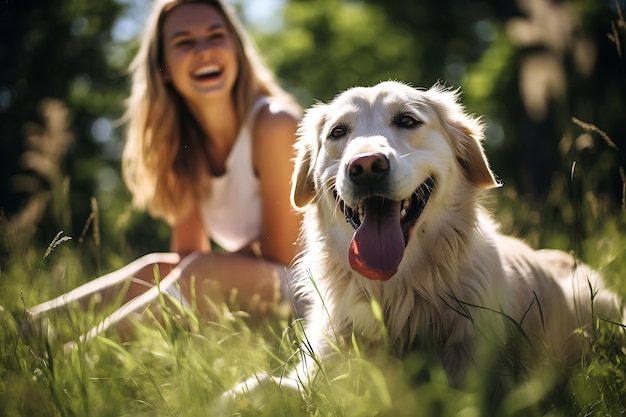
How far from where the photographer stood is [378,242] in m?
2.47

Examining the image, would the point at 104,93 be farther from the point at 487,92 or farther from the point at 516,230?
the point at 516,230

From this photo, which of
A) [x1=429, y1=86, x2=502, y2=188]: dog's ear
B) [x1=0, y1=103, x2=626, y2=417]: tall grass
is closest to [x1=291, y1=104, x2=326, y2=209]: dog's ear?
[x1=429, y1=86, x2=502, y2=188]: dog's ear

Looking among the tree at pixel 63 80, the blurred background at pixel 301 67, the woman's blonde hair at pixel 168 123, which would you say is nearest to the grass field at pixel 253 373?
the woman's blonde hair at pixel 168 123

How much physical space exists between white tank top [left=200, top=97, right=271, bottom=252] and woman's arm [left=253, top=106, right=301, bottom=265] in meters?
0.13

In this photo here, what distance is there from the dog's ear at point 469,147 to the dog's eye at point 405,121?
197mm

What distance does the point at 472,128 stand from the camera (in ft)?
9.44

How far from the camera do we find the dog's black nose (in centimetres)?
236

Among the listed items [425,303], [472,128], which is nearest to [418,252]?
[425,303]

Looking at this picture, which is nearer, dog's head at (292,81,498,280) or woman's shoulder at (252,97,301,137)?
dog's head at (292,81,498,280)

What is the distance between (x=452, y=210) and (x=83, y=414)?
5.27ft

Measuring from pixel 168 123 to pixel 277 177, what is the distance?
890 millimetres

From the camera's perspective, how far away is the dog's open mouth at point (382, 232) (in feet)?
7.98

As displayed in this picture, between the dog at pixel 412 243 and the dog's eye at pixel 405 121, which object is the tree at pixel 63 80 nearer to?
the dog at pixel 412 243

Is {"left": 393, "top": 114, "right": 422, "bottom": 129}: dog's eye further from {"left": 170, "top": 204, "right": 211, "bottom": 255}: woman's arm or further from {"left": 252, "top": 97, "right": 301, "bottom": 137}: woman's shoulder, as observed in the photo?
{"left": 170, "top": 204, "right": 211, "bottom": 255}: woman's arm
